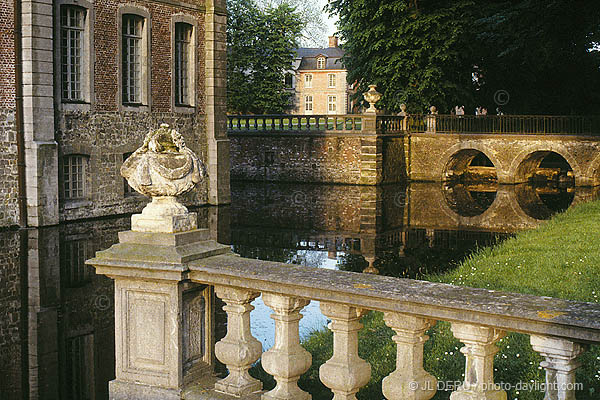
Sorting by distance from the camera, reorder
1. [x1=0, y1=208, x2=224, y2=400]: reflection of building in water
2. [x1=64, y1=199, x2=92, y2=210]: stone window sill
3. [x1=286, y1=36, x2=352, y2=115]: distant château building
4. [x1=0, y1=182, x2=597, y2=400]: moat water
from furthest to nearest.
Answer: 1. [x1=286, y1=36, x2=352, y2=115]: distant château building
2. [x1=64, y1=199, x2=92, y2=210]: stone window sill
3. [x1=0, y1=182, x2=597, y2=400]: moat water
4. [x1=0, y1=208, x2=224, y2=400]: reflection of building in water

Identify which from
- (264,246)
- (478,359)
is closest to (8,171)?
(264,246)

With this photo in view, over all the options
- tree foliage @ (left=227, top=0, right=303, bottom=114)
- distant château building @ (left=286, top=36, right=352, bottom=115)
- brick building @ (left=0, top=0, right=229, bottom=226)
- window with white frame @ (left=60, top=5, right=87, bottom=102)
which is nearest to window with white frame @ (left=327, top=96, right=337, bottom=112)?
distant château building @ (left=286, top=36, right=352, bottom=115)

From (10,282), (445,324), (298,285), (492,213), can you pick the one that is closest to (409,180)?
(492,213)

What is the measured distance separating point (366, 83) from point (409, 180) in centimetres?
456


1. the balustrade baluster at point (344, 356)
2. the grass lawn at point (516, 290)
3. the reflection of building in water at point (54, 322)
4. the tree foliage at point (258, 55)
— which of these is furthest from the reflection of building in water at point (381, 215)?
the tree foliage at point (258, 55)

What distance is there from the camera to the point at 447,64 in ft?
108

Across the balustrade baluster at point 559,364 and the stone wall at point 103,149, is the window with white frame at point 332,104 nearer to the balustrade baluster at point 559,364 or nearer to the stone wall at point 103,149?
the stone wall at point 103,149

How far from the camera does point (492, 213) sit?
2372 centimetres

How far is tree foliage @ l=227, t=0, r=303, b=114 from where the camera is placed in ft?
164

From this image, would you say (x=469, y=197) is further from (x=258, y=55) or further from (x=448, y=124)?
(x=258, y=55)

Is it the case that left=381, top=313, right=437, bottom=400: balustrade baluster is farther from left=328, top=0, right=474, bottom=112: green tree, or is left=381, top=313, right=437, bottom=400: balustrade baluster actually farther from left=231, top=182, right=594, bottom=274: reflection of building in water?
left=328, top=0, right=474, bottom=112: green tree

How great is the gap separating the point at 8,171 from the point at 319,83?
51.9 metres

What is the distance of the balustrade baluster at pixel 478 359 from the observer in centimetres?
351

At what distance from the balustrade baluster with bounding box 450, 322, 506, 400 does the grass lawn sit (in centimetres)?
206
